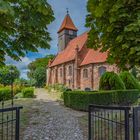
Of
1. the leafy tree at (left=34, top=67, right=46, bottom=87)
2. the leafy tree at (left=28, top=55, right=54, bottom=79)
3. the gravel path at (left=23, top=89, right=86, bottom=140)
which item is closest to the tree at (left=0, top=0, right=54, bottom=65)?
the gravel path at (left=23, top=89, right=86, bottom=140)

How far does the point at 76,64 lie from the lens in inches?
1527

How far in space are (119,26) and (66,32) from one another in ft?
147

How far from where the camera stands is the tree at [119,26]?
18.5 feet

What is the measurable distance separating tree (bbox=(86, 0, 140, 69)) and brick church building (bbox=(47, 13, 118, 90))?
21.1 m

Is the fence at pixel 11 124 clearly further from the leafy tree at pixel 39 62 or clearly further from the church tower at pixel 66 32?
the leafy tree at pixel 39 62

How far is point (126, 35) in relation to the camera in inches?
223

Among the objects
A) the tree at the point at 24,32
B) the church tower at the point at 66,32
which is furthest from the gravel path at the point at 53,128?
the church tower at the point at 66,32

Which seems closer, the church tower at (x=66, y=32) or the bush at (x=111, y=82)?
the bush at (x=111, y=82)

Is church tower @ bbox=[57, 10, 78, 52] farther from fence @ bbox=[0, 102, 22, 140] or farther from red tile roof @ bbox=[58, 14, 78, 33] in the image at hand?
fence @ bbox=[0, 102, 22, 140]

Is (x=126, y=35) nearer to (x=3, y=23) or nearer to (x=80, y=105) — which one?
(x=3, y=23)

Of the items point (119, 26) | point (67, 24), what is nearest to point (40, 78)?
point (67, 24)

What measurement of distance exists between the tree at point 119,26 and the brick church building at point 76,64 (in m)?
21.1

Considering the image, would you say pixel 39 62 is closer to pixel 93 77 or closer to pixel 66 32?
pixel 66 32

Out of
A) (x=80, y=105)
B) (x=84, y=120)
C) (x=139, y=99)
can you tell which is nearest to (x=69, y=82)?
(x=139, y=99)
